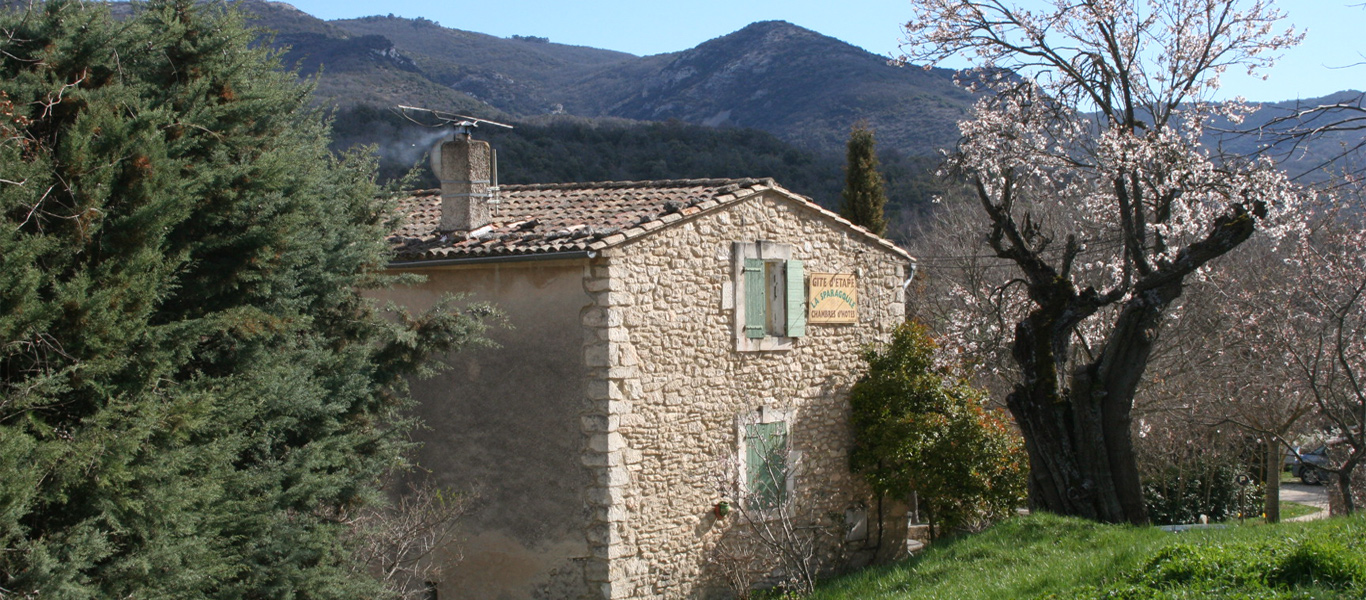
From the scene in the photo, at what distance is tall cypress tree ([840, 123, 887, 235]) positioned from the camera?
21062 mm

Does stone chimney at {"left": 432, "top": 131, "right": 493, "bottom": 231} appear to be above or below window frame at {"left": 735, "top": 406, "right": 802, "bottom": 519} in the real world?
above

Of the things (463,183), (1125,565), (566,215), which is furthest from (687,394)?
(1125,565)

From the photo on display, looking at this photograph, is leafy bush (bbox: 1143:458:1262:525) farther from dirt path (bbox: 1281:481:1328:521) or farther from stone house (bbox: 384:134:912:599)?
stone house (bbox: 384:134:912:599)

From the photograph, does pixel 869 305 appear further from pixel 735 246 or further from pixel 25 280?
pixel 25 280

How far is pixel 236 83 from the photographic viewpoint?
7059mm

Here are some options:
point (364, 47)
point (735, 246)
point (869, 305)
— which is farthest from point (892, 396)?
point (364, 47)

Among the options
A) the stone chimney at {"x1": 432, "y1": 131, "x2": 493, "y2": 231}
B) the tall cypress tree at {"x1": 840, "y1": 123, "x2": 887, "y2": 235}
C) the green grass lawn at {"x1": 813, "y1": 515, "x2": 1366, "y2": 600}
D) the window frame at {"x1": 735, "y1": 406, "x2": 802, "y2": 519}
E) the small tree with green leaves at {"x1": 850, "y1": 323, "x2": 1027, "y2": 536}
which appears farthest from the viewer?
the tall cypress tree at {"x1": 840, "y1": 123, "x2": 887, "y2": 235}

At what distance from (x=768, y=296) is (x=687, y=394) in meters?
1.64

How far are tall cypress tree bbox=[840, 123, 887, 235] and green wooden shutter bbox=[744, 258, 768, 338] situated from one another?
1030 centimetres

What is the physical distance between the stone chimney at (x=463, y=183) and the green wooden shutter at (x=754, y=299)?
9.92 ft

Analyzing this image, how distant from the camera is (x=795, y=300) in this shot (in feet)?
37.6

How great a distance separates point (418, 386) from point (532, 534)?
2.02 meters

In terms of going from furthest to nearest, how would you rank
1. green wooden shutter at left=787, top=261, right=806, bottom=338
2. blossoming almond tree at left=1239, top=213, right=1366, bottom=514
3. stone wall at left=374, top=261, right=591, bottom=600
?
blossoming almond tree at left=1239, top=213, right=1366, bottom=514 < green wooden shutter at left=787, top=261, right=806, bottom=338 < stone wall at left=374, top=261, right=591, bottom=600

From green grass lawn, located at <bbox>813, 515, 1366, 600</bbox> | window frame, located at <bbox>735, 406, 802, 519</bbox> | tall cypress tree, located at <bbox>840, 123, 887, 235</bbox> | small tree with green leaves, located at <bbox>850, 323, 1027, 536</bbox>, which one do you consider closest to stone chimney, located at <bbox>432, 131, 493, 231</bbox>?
window frame, located at <bbox>735, 406, 802, 519</bbox>
